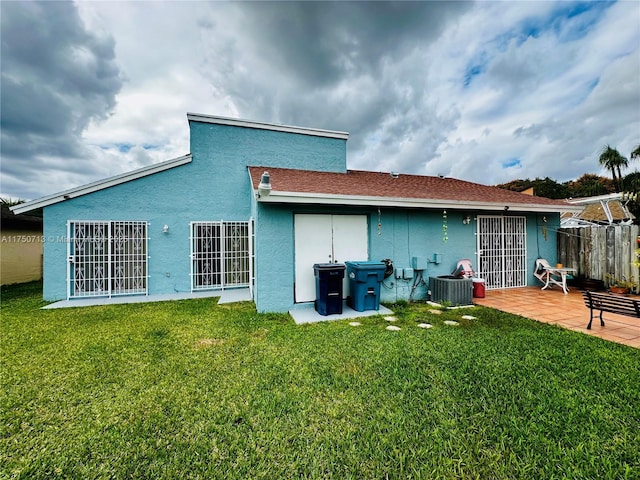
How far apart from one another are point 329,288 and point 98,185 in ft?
28.1

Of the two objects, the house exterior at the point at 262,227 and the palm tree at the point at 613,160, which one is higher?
the palm tree at the point at 613,160

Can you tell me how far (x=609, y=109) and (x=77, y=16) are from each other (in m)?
31.0

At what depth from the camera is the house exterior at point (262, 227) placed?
6.67 metres

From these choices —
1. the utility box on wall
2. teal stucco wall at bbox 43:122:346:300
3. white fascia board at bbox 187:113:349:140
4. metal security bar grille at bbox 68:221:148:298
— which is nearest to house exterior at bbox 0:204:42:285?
teal stucco wall at bbox 43:122:346:300

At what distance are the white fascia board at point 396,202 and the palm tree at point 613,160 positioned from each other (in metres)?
22.7

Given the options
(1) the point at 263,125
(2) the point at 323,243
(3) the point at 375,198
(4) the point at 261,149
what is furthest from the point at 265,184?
(1) the point at 263,125

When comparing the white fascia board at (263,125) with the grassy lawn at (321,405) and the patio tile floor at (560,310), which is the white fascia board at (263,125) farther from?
the patio tile floor at (560,310)

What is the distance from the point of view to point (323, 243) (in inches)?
272

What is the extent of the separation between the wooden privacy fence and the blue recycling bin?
318 inches

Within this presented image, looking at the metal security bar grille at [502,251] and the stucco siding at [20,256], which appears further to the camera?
the stucco siding at [20,256]

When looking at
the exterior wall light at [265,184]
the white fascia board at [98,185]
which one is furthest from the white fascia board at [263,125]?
the exterior wall light at [265,184]

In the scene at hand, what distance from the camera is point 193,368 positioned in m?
3.68

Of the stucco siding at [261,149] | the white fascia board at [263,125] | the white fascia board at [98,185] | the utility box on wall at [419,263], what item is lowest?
the utility box on wall at [419,263]

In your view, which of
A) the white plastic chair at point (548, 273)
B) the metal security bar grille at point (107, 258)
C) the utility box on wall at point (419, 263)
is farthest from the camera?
the white plastic chair at point (548, 273)
